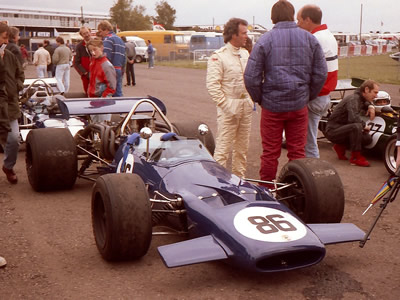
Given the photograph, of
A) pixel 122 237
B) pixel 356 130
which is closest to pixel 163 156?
pixel 122 237

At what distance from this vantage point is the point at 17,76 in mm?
6742

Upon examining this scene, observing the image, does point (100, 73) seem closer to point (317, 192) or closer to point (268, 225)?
point (317, 192)

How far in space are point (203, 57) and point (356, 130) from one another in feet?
103

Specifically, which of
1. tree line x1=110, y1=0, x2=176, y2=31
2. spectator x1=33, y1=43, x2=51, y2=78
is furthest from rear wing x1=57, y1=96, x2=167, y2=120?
tree line x1=110, y1=0, x2=176, y2=31

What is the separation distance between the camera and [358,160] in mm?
7871

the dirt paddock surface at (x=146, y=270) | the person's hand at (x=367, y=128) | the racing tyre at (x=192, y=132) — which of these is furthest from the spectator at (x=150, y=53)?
the dirt paddock surface at (x=146, y=270)

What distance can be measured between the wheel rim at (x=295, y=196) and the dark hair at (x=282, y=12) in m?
1.53

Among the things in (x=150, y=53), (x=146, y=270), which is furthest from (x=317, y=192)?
(x=150, y=53)

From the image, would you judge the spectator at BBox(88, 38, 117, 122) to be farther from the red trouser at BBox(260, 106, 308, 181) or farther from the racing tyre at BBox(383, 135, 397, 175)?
Answer: the racing tyre at BBox(383, 135, 397, 175)

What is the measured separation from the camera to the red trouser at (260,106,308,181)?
544 centimetres

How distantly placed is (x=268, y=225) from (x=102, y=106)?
359 cm

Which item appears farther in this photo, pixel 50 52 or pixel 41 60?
pixel 50 52

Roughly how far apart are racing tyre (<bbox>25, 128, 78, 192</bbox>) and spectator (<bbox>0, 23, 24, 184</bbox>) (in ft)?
1.12

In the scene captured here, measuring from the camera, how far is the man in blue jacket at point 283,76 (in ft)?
17.3
